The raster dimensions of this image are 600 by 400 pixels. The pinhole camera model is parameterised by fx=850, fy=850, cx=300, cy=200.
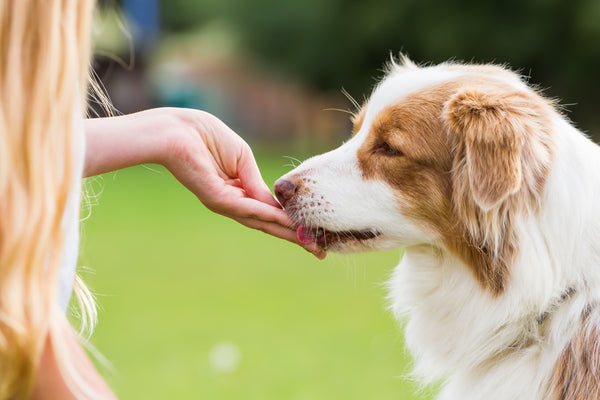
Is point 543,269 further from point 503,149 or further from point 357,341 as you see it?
point 357,341

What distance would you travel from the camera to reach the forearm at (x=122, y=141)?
241 cm

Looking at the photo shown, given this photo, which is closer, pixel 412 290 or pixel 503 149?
pixel 503 149

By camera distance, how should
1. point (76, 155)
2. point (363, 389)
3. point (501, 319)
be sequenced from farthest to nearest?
point (363, 389) < point (501, 319) < point (76, 155)

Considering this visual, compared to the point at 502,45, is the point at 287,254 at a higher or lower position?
lower

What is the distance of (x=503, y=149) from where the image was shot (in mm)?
2844

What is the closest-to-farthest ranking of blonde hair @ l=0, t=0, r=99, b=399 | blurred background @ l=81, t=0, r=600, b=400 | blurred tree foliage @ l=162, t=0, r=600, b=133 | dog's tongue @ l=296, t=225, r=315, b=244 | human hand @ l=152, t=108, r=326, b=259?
blonde hair @ l=0, t=0, r=99, b=399 → human hand @ l=152, t=108, r=326, b=259 → dog's tongue @ l=296, t=225, r=315, b=244 → blurred background @ l=81, t=0, r=600, b=400 → blurred tree foliage @ l=162, t=0, r=600, b=133

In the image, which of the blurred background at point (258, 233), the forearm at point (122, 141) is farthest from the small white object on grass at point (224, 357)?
the forearm at point (122, 141)

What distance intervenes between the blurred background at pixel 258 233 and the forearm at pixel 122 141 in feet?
1.25

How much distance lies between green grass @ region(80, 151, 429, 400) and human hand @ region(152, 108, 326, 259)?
2.10 feet

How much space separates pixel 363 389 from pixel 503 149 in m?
2.97

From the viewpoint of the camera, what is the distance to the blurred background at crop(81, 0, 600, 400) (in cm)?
581

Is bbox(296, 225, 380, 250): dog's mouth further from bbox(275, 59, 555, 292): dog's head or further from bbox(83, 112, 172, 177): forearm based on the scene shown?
bbox(83, 112, 172, 177): forearm

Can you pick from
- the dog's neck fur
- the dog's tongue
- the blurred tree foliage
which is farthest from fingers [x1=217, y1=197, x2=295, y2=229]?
the blurred tree foliage

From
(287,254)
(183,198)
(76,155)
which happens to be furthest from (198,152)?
(183,198)
